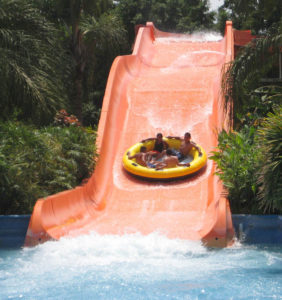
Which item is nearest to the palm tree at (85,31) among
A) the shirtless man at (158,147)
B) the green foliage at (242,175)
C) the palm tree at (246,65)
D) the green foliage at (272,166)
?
the shirtless man at (158,147)

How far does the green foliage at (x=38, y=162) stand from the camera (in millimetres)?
9281

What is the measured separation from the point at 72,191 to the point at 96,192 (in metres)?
1.04

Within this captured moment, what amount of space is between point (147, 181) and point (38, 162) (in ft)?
7.84

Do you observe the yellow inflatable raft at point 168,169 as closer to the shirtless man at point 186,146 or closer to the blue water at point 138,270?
the shirtless man at point 186,146

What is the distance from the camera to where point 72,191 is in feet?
31.8

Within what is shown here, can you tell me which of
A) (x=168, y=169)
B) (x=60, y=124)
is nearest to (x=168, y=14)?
(x=60, y=124)

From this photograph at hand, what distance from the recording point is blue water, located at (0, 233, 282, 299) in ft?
19.1

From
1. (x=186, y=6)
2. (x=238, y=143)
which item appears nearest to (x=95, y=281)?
(x=238, y=143)

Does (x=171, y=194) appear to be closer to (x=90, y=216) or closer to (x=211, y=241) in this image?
(x=90, y=216)

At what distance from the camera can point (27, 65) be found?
39.4ft

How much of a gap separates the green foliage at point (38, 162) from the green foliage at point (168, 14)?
18.8m

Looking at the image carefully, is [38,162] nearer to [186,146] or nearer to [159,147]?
[159,147]

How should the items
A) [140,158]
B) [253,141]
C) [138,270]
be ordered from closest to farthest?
[138,270], [253,141], [140,158]

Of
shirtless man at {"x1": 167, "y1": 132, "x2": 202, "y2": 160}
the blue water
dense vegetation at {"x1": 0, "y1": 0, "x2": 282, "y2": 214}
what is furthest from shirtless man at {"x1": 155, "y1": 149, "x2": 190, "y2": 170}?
the blue water
